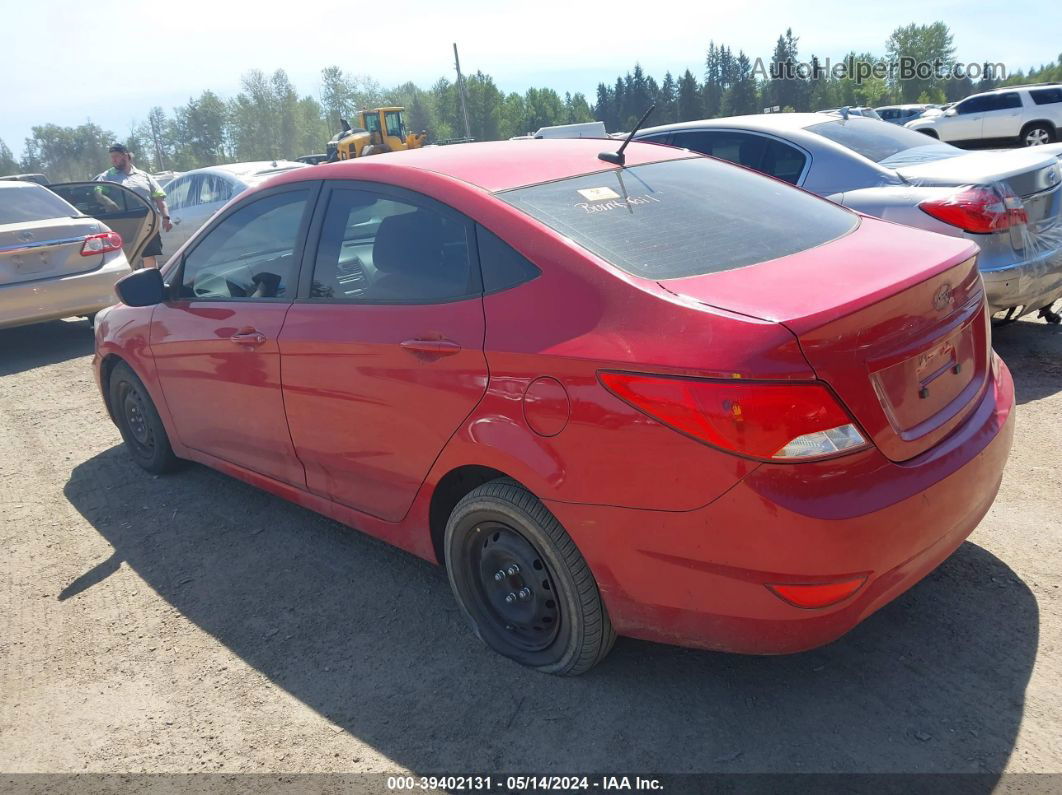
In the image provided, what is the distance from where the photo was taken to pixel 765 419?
2.10 m

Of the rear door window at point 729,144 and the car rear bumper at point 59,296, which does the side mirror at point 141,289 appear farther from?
the car rear bumper at point 59,296

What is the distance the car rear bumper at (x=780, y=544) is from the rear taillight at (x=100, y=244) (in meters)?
7.57

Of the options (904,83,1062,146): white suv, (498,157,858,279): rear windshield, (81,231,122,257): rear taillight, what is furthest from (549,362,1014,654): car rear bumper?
(904,83,1062,146): white suv

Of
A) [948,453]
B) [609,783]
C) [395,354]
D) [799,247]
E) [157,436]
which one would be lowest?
[609,783]

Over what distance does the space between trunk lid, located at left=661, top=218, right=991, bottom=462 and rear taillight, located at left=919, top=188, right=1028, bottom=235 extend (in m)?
2.38

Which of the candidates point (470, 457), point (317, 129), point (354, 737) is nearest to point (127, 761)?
point (354, 737)

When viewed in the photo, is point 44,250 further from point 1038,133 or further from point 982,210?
point 1038,133

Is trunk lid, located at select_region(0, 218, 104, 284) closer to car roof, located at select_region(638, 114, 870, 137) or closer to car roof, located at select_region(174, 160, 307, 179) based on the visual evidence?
car roof, located at select_region(174, 160, 307, 179)

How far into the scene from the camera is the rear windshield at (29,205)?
816 cm

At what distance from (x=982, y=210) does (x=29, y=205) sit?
8.45m

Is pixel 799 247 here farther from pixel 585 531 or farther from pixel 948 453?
pixel 585 531

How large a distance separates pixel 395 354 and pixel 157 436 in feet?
7.87

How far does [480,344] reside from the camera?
8.68ft

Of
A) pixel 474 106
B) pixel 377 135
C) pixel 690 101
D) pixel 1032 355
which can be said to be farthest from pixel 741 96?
pixel 1032 355
